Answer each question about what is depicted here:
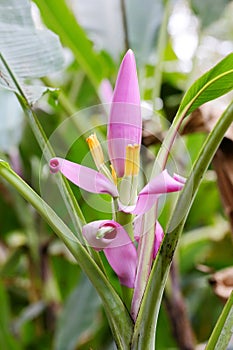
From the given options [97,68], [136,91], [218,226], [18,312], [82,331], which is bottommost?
[18,312]

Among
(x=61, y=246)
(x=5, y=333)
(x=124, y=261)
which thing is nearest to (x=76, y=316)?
(x=5, y=333)

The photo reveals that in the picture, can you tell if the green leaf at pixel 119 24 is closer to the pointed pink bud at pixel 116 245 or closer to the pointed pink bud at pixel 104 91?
the pointed pink bud at pixel 104 91

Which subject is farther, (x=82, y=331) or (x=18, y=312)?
(x=18, y=312)

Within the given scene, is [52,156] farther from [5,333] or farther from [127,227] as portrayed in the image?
[5,333]

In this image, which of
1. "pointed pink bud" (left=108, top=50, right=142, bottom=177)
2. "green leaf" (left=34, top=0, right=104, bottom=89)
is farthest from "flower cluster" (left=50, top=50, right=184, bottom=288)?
"green leaf" (left=34, top=0, right=104, bottom=89)

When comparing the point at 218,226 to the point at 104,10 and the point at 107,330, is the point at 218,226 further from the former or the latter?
the point at 104,10

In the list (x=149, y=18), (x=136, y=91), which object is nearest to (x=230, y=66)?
(x=136, y=91)

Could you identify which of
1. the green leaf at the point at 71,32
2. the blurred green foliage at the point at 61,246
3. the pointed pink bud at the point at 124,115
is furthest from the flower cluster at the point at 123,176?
the green leaf at the point at 71,32
